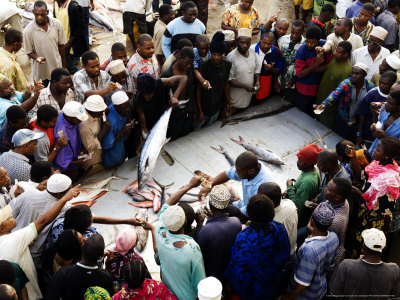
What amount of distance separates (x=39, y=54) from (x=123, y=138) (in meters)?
2.44

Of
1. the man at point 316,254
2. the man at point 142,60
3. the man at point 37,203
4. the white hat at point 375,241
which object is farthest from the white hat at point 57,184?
the white hat at point 375,241

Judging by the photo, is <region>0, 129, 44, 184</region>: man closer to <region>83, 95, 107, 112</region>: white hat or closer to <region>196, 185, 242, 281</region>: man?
<region>83, 95, 107, 112</region>: white hat

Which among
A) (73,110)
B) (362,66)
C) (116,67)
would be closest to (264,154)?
(362,66)

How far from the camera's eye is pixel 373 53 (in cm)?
611

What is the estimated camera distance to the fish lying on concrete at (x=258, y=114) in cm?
651

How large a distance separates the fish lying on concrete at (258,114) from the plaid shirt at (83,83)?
76.5 inches

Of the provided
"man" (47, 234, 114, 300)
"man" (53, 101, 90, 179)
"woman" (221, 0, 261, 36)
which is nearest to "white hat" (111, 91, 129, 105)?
"man" (53, 101, 90, 179)

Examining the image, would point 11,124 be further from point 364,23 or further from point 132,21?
point 364,23

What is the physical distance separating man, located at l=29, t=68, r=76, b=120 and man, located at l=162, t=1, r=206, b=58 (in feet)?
6.86

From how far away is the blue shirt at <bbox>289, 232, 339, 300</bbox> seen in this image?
360 cm

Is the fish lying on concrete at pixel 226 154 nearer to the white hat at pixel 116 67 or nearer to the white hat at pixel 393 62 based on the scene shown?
the white hat at pixel 116 67

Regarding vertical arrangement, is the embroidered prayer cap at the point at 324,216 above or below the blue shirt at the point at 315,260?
above

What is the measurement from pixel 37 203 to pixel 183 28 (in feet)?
12.6

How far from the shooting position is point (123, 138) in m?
5.42
